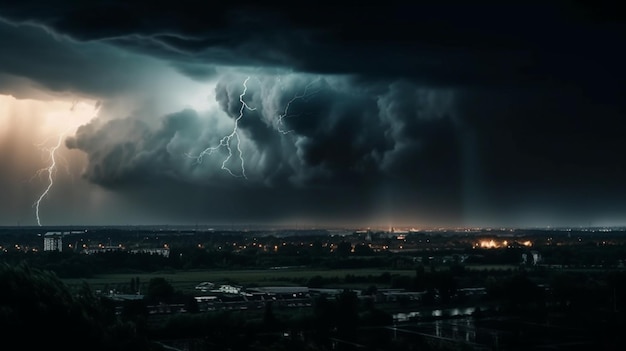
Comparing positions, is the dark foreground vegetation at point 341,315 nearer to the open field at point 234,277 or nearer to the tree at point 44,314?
the tree at point 44,314

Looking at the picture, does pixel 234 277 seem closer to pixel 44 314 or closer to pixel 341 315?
pixel 341 315

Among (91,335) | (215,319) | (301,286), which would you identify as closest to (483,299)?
(301,286)

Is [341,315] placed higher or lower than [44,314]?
lower

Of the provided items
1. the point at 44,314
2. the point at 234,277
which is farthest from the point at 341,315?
the point at 234,277

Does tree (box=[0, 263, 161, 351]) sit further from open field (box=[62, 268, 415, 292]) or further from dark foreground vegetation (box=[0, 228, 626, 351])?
open field (box=[62, 268, 415, 292])

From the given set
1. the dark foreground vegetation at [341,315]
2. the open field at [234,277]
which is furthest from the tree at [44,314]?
the open field at [234,277]

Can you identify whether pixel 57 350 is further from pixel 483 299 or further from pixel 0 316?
pixel 483 299

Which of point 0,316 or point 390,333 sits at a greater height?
point 0,316

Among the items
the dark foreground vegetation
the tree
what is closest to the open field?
the dark foreground vegetation
